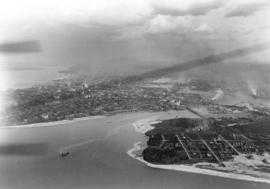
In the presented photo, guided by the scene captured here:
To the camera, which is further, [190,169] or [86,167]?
[86,167]

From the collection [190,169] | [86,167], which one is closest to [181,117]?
[190,169]

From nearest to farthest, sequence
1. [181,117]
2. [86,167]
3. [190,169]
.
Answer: [190,169] → [86,167] → [181,117]

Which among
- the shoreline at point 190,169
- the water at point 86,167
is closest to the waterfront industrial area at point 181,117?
the shoreline at point 190,169

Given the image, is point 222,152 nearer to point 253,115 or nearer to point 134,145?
point 134,145

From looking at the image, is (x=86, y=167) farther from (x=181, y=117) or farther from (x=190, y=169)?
(x=181, y=117)

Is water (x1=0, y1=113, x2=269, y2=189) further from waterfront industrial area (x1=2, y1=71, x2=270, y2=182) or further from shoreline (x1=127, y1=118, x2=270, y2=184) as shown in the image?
waterfront industrial area (x1=2, y1=71, x2=270, y2=182)

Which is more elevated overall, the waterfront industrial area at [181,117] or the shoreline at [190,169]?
the waterfront industrial area at [181,117]

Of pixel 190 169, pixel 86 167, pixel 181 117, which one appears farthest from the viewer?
pixel 181 117

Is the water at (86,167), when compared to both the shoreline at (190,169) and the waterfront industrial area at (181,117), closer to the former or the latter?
the shoreline at (190,169)

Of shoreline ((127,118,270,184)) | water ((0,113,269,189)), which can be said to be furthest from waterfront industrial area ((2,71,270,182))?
water ((0,113,269,189))
